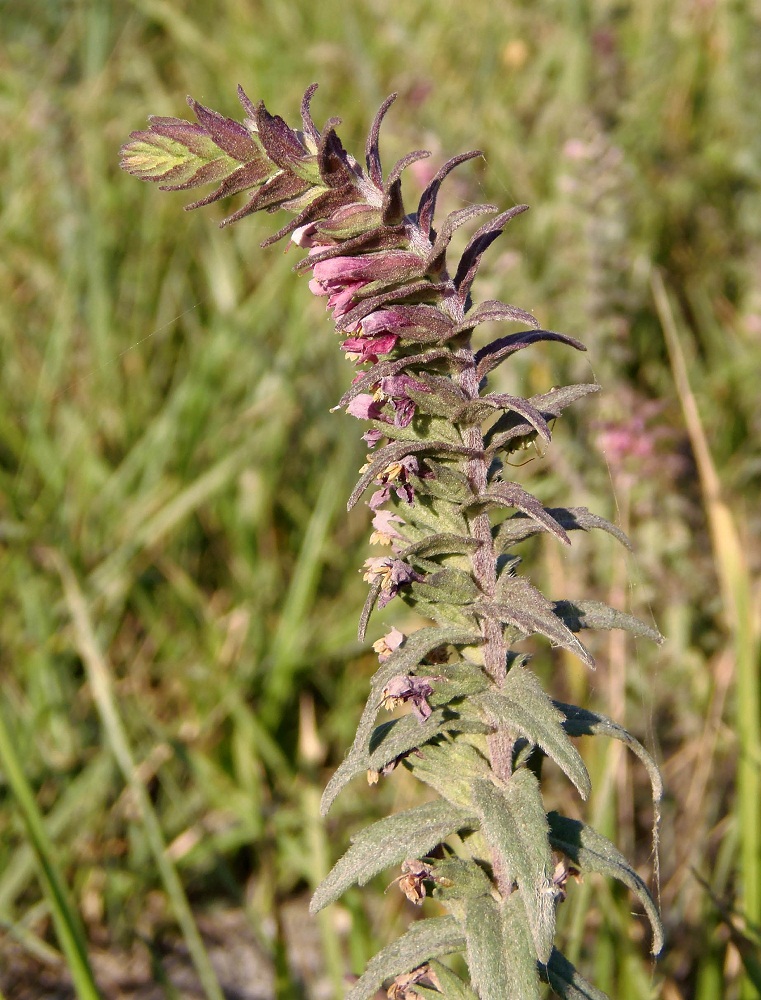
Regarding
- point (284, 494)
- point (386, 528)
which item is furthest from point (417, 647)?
point (284, 494)

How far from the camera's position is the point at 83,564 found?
257 centimetres

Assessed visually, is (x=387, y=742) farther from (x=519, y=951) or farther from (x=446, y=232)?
(x=446, y=232)

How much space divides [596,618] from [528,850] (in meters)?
0.24

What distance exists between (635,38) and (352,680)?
327cm

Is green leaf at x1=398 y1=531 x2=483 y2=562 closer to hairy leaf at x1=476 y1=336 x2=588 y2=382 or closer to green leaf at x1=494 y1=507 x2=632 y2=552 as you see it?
green leaf at x1=494 y1=507 x2=632 y2=552

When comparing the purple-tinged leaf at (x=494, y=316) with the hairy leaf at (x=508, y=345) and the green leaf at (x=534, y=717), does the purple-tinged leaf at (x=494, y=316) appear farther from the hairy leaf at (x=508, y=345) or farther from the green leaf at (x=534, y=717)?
the green leaf at (x=534, y=717)

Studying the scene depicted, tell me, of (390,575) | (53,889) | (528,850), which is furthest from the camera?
(53,889)

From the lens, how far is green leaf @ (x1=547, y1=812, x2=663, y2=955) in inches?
36.0

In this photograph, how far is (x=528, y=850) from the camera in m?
0.83

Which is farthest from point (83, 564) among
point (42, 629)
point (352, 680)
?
point (352, 680)

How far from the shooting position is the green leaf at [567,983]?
0.92m

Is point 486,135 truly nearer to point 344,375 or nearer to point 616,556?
point 344,375

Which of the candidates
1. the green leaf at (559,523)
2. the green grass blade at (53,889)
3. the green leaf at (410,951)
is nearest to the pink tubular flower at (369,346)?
the green leaf at (559,523)

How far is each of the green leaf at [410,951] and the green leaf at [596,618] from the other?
32cm
